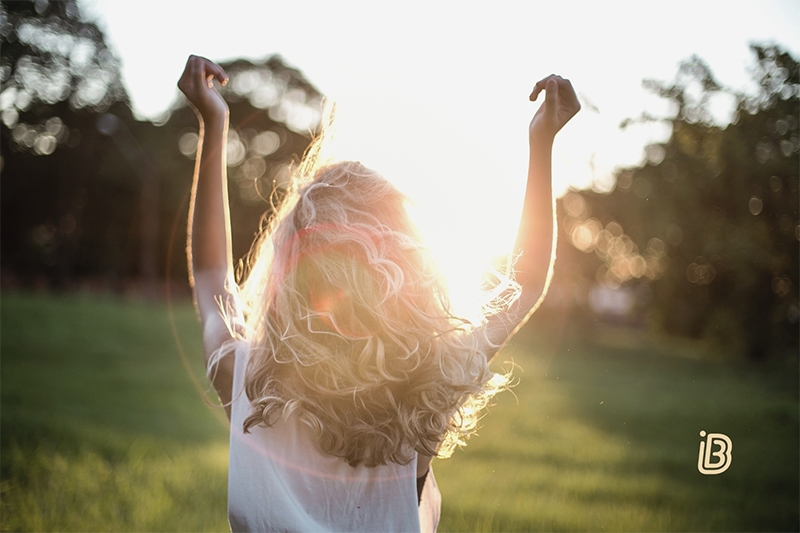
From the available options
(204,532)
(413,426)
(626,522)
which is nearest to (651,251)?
(626,522)

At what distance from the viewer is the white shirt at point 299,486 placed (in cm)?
133

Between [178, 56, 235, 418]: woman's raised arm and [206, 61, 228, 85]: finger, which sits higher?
[206, 61, 228, 85]: finger

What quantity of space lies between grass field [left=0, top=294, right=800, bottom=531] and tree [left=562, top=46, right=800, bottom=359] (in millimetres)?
1288

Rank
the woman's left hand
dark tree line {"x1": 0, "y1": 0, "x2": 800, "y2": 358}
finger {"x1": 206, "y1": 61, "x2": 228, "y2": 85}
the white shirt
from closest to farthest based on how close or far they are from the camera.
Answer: the white shirt < the woman's left hand < finger {"x1": 206, "y1": 61, "x2": 228, "y2": 85} < dark tree line {"x1": 0, "y1": 0, "x2": 800, "y2": 358}

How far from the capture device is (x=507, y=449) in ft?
22.0

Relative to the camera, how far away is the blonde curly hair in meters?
1.33

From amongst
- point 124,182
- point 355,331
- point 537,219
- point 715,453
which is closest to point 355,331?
point 355,331

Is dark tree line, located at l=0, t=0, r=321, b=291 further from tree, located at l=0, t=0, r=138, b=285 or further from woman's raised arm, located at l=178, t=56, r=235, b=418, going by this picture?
woman's raised arm, located at l=178, t=56, r=235, b=418

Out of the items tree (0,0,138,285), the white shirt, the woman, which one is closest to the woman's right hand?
the woman

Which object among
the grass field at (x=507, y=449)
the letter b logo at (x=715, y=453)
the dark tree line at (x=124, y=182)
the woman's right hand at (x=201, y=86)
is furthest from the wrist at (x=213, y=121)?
the dark tree line at (x=124, y=182)

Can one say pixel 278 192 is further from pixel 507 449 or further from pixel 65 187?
pixel 65 187

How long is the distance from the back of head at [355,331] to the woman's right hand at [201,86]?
0.37 meters

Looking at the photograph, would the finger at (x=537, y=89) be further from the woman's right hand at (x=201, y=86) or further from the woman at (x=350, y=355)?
the woman's right hand at (x=201, y=86)

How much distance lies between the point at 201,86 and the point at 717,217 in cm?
929
